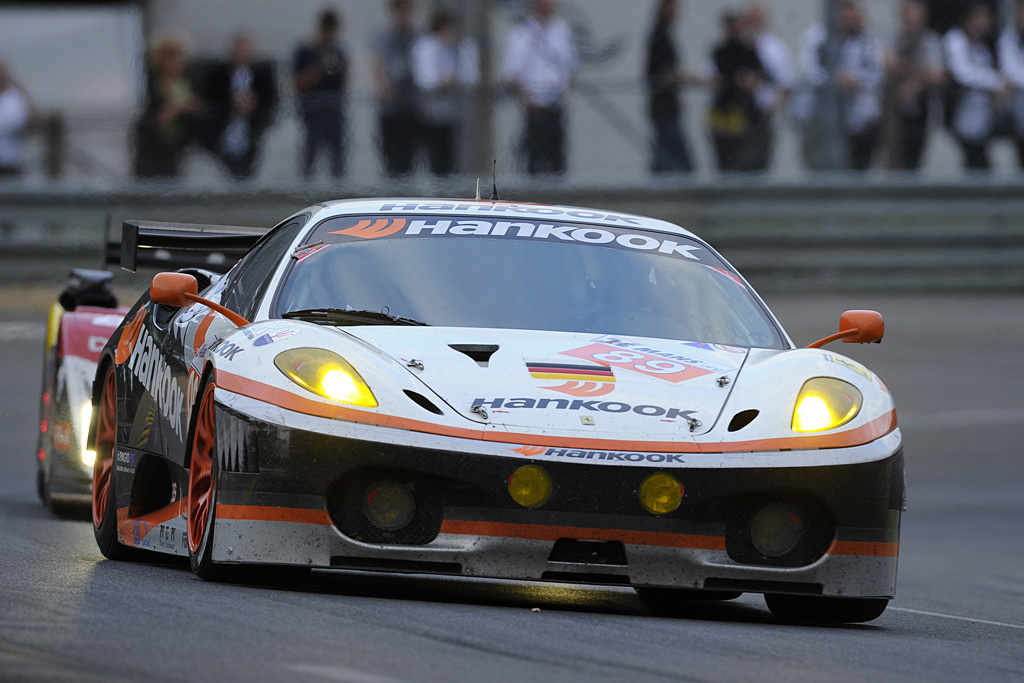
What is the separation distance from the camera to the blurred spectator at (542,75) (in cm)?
1338

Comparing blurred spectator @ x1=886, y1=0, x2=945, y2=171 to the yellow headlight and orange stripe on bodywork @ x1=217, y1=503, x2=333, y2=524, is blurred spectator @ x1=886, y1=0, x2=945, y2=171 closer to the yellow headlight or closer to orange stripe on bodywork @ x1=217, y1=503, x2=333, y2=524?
the yellow headlight

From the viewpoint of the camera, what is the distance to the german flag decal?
5.38 metres

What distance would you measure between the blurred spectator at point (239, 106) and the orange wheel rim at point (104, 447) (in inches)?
258

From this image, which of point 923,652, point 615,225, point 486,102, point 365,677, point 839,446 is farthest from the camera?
point 486,102

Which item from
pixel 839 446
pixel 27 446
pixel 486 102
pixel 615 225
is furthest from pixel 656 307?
pixel 486 102

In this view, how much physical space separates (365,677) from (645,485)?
4.77 ft

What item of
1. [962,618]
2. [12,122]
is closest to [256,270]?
[962,618]

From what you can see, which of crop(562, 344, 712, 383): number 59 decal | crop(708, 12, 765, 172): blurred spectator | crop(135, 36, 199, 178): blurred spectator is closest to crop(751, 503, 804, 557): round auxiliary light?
crop(562, 344, 712, 383): number 59 decal

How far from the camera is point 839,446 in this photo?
5336mm

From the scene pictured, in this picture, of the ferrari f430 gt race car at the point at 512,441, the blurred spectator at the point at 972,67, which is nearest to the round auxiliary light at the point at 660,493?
the ferrari f430 gt race car at the point at 512,441

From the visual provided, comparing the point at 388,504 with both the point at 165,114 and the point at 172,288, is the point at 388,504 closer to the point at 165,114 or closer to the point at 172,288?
the point at 172,288

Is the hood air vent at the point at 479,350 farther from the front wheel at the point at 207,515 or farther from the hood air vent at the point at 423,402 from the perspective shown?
the front wheel at the point at 207,515

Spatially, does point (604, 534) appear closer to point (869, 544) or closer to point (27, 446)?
point (869, 544)

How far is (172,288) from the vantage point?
19.4ft
